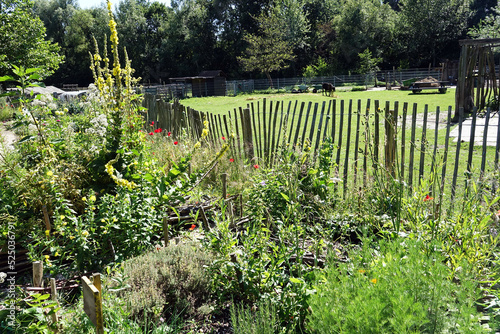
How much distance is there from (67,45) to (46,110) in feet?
186

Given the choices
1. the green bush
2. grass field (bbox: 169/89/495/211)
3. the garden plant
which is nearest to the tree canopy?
grass field (bbox: 169/89/495/211)

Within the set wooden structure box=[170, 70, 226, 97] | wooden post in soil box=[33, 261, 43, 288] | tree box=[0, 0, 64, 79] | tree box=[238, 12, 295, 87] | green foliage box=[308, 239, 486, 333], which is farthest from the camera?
tree box=[238, 12, 295, 87]

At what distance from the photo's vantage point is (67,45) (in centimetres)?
5169

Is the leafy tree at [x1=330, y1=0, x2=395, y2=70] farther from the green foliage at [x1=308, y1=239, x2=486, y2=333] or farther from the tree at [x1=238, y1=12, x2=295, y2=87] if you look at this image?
the green foliage at [x1=308, y1=239, x2=486, y2=333]

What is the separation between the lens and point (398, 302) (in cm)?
139

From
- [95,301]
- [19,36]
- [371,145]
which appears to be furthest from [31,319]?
[19,36]

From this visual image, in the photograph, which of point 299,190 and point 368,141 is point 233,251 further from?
point 368,141

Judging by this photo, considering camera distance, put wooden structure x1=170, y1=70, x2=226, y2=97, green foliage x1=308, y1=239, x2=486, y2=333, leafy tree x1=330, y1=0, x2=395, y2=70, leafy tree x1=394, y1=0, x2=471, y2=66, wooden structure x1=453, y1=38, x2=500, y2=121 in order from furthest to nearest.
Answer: leafy tree x1=330, y1=0, x2=395, y2=70 < leafy tree x1=394, y1=0, x2=471, y2=66 < wooden structure x1=170, y1=70, x2=226, y2=97 < wooden structure x1=453, y1=38, x2=500, y2=121 < green foliage x1=308, y1=239, x2=486, y2=333

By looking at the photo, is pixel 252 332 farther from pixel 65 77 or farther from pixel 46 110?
pixel 65 77

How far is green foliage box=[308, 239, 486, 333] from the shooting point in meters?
1.38

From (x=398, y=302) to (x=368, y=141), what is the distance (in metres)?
1.89

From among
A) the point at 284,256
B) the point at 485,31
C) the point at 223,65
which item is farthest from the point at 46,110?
the point at 223,65

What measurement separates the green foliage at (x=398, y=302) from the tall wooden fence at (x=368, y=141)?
1046mm

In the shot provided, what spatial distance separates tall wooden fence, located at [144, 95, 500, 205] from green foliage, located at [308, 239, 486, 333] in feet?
3.43
